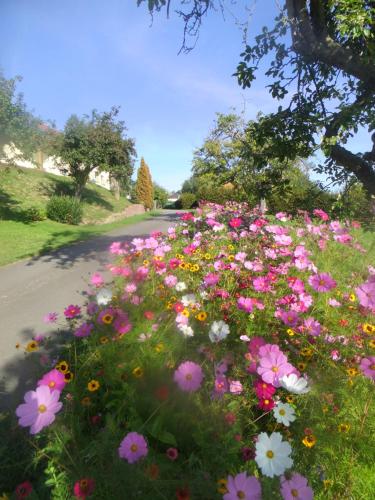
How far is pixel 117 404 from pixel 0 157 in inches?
485

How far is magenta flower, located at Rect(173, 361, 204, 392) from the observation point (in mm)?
1347

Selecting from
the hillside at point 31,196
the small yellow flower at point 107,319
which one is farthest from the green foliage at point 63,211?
the small yellow flower at point 107,319

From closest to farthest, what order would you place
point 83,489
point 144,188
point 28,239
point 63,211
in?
1. point 83,489
2. point 28,239
3. point 63,211
4. point 144,188

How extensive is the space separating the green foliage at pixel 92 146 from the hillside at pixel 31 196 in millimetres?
2337

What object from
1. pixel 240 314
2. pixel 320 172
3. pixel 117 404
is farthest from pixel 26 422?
pixel 320 172

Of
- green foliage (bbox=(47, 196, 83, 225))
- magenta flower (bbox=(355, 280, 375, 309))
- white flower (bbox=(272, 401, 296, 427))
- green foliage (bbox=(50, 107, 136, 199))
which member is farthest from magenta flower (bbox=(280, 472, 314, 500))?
green foliage (bbox=(50, 107, 136, 199))

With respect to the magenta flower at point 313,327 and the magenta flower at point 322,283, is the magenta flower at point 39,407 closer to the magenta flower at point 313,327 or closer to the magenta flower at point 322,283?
the magenta flower at point 313,327

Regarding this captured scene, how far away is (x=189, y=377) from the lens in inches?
53.7

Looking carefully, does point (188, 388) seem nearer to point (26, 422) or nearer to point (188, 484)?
point (188, 484)

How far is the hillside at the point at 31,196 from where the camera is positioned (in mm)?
14781

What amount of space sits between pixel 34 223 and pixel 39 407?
45.5ft

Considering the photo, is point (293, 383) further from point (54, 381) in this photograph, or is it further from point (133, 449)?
point (54, 381)

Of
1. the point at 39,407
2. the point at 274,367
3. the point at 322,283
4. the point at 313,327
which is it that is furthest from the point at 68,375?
the point at 322,283

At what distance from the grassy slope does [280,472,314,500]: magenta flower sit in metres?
7.53
